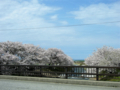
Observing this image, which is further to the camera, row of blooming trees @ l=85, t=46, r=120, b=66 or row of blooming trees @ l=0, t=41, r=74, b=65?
row of blooming trees @ l=85, t=46, r=120, b=66

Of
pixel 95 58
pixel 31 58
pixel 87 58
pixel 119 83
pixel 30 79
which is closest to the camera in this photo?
pixel 119 83

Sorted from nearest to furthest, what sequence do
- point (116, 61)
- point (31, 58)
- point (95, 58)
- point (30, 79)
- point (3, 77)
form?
point (30, 79)
point (3, 77)
point (116, 61)
point (31, 58)
point (95, 58)

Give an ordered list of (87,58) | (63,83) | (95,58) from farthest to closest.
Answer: (87,58), (95,58), (63,83)

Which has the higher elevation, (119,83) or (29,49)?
(29,49)

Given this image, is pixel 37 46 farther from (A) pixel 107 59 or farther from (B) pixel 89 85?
(B) pixel 89 85

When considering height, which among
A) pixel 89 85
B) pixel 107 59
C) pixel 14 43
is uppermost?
pixel 14 43

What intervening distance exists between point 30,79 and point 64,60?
4024cm

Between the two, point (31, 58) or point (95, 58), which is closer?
point (31, 58)

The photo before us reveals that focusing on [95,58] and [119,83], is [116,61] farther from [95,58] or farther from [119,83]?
[119,83]

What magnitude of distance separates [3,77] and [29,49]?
22.9m

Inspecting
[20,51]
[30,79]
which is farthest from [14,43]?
[30,79]

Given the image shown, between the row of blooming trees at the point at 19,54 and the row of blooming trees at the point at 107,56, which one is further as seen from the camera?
the row of blooming trees at the point at 107,56

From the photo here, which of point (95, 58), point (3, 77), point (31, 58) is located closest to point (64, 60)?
point (95, 58)

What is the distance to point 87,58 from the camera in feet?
145
